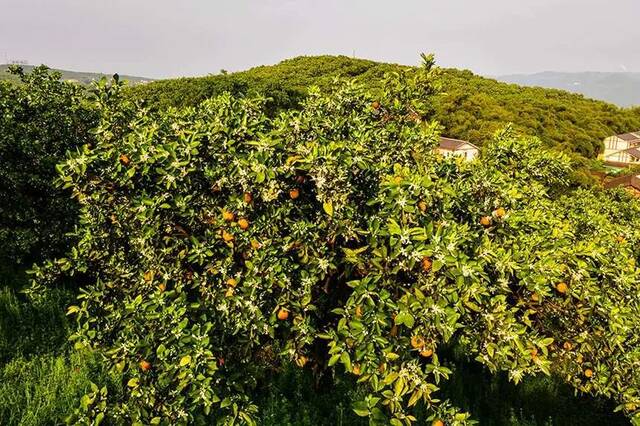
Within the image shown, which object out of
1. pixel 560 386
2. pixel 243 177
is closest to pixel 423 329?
pixel 243 177

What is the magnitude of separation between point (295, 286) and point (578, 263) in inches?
141

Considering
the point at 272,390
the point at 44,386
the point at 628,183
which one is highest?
the point at 44,386

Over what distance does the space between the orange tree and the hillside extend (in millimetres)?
36735

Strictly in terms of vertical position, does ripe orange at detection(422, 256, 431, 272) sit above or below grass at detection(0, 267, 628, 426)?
above

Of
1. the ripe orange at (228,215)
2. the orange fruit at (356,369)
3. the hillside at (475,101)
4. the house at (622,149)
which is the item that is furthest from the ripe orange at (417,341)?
Answer: the house at (622,149)

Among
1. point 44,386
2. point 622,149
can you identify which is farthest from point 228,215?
point 622,149

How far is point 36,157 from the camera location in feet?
38.1

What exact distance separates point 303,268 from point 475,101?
74139 millimetres

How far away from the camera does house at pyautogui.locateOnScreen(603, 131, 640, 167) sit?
78.1 m

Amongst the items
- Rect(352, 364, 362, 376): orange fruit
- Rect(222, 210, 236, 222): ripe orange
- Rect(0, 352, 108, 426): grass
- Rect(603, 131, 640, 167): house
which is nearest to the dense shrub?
Rect(0, 352, 108, 426): grass

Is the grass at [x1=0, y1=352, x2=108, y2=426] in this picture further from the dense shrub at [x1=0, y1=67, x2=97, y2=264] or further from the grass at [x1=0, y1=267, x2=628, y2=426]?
→ the dense shrub at [x1=0, y1=67, x2=97, y2=264]

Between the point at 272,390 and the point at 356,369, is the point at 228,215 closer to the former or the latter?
the point at 356,369

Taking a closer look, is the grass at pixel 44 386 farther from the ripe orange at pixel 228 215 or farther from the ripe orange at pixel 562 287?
the ripe orange at pixel 562 287

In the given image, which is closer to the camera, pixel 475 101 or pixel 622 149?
pixel 475 101
